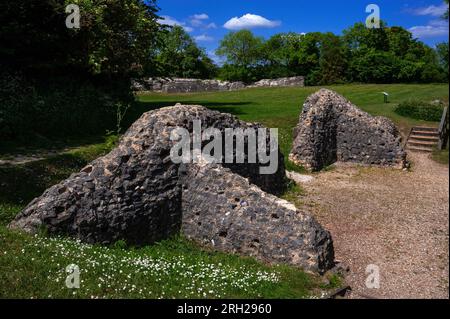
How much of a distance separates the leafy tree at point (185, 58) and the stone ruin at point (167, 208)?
4997 centimetres

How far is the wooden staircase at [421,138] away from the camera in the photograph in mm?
21547

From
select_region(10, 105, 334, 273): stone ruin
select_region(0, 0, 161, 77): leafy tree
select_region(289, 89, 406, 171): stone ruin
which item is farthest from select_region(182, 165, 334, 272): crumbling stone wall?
select_region(0, 0, 161, 77): leafy tree

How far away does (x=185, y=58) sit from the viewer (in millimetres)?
67000

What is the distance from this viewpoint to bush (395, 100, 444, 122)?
2589cm

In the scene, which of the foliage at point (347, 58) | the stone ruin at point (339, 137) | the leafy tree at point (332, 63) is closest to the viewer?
the stone ruin at point (339, 137)

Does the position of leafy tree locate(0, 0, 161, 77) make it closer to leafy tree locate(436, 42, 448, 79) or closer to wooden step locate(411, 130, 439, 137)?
wooden step locate(411, 130, 439, 137)

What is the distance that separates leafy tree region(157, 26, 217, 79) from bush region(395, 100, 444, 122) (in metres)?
37.0

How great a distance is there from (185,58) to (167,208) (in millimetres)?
58336

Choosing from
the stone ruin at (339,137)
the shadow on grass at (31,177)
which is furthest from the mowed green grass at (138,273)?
the stone ruin at (339,137)

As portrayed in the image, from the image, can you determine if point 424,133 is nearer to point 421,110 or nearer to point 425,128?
point 425,128

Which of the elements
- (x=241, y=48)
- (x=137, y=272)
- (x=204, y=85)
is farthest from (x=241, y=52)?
(x=137, y=272)

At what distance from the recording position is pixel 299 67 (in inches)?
2319

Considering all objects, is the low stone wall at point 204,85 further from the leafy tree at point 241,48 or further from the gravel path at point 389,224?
the gravel path at point 389,224
